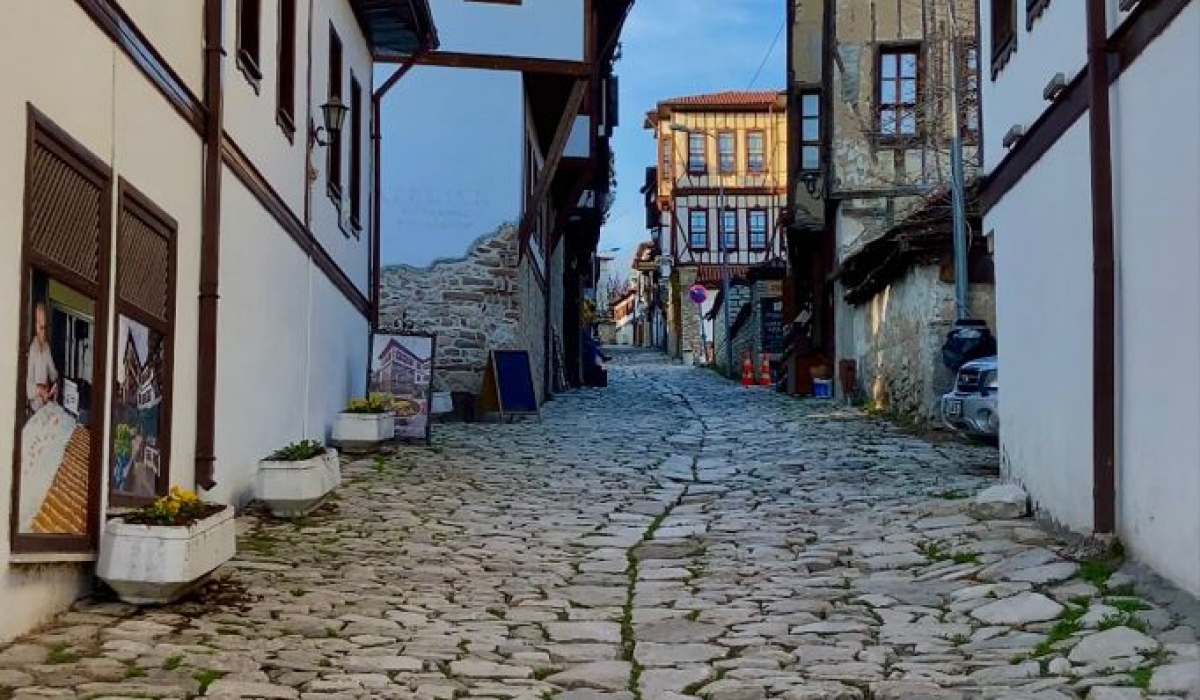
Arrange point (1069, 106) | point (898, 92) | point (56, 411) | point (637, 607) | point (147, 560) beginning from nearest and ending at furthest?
point (56, 411), point (147, 560), point (637, 607), point (1069, 106), point (898, 92)

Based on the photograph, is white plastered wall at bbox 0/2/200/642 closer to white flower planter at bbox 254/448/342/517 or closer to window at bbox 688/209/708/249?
white flower planter at bbox 254/448/342/517

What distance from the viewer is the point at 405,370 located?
43.1 ft

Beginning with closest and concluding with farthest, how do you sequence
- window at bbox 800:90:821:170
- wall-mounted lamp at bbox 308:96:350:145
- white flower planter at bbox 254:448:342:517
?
1. white flower planter at bbox 254:448:342:517
2. wall-mounted lamp at bbox 308:96:350:145
3. window at bbox 800:90:821:170

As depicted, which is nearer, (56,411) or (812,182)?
(56,411)

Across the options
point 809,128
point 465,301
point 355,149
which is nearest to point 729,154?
point 809,128

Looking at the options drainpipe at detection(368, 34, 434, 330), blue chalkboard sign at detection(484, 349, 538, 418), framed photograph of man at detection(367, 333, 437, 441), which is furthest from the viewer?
blue chalkboard sign at detection(484, 349, 538, 418)

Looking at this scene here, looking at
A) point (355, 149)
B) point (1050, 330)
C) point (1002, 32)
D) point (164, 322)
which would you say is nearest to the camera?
point (164, 322)

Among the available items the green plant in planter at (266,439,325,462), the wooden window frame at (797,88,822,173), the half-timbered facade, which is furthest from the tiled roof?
the green plant in planter at (266,439,325,462)

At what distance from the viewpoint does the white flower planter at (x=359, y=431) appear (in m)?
11.8

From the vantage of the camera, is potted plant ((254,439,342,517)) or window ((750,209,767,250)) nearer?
potted plant ((254,439,342,517))

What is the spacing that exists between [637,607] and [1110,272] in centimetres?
293

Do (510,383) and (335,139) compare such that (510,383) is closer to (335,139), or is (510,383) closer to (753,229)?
(335,139)

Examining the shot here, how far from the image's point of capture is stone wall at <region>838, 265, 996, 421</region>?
14305 millimetres

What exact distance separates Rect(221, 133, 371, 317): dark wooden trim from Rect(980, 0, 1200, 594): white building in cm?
505
